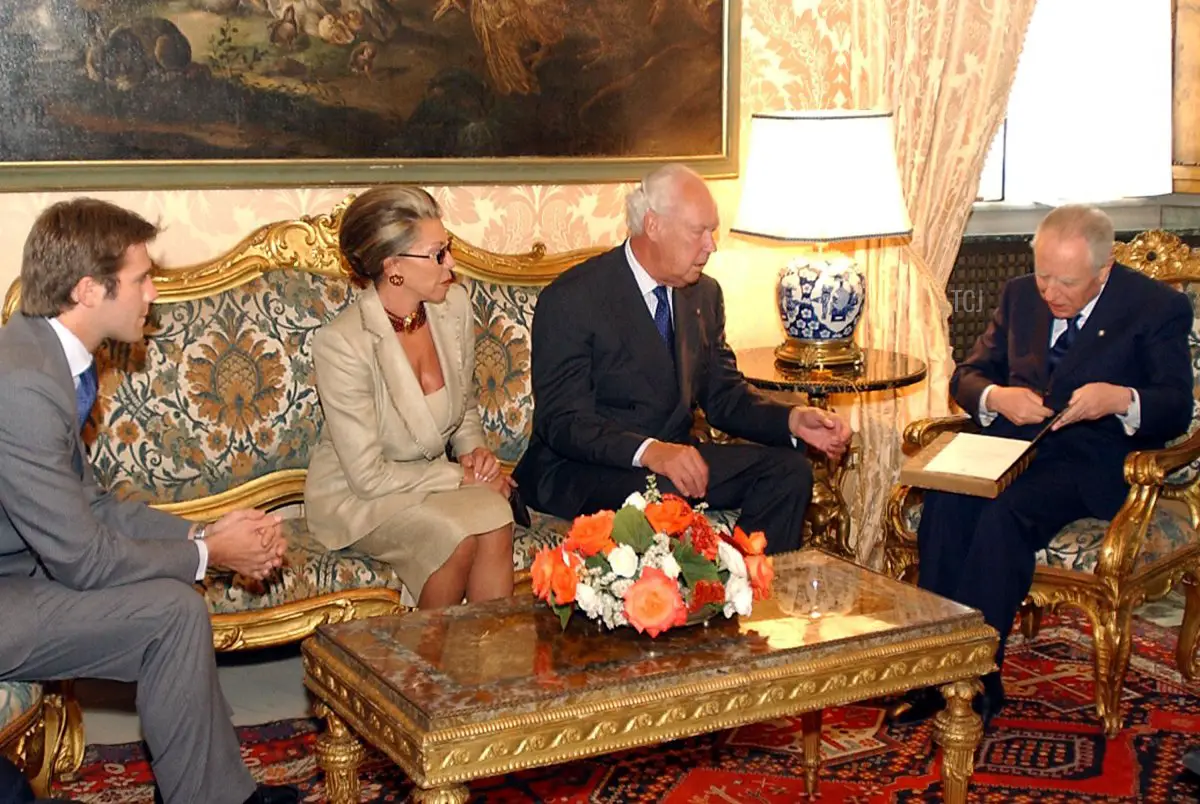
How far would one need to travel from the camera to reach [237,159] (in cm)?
453

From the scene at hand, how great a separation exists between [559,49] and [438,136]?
0.53 metres

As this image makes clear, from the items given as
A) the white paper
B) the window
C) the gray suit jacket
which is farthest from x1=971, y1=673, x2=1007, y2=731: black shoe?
the window

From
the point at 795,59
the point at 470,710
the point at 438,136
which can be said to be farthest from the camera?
the point at 795,59

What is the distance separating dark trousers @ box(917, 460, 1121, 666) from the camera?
422cm

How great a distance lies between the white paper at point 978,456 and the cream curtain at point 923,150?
128cm

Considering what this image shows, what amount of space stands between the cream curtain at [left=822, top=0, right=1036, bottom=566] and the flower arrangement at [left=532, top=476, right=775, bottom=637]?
269 centimetres

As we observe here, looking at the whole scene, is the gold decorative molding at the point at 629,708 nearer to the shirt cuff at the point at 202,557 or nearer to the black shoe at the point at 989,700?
the shirt cuff at the point at 202,557

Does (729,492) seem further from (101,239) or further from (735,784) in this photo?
(101,239)

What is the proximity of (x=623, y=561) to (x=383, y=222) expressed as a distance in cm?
146

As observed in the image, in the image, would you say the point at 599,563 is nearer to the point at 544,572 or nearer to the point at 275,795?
the point at 544,572

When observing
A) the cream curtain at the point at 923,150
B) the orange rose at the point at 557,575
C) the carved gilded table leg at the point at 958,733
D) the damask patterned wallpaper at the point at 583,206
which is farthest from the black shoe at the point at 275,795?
the cream curtain at the point at 923,150

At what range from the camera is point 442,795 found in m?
2.75

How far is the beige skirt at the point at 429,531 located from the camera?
13.0ft

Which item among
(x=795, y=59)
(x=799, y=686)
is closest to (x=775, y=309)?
(x=795, y=59)
